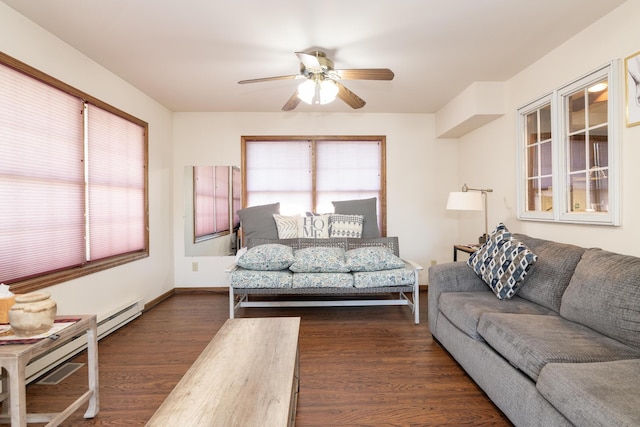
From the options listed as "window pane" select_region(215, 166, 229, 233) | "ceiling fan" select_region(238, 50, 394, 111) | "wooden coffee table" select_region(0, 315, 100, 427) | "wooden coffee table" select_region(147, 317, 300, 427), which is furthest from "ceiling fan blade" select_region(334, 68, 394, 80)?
"window pane" select_region(215, 166, 229, 233)

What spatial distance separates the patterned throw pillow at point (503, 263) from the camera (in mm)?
2260

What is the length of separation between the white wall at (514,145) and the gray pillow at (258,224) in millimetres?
2584

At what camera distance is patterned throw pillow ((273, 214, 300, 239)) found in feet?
12.9

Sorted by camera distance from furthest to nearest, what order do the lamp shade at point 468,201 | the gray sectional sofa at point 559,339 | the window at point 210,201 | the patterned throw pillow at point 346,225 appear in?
1. the window at point 210,201
2. the patterned throw pillow at point 346,225
3. the lamp shade at point 468,201
4. the gray sectional sofa at point 559,339

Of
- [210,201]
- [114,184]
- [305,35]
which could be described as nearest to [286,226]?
[210,201]

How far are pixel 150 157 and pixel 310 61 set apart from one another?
2524 millimetres

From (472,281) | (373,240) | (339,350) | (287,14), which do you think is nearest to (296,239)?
(373,240)

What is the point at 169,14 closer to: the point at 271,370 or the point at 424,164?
the point at 271,370

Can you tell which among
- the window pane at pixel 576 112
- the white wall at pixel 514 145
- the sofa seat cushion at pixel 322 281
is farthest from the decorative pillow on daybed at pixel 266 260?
the window pane at pixel 576 112

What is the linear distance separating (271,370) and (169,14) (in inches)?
92.4

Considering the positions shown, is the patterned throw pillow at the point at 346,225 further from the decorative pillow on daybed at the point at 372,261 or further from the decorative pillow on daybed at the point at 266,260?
the decorative pillow on daybed at the point at 266,260

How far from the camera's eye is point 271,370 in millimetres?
1469

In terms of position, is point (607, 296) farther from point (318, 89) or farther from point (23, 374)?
point (23, 374)

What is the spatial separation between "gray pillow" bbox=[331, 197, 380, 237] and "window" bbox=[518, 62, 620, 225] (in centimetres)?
159
